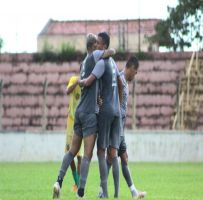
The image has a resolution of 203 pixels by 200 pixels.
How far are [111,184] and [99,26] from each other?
30688mm

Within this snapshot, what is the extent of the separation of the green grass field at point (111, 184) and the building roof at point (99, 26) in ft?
62.5

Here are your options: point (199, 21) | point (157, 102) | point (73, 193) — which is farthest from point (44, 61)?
point (73, 193)

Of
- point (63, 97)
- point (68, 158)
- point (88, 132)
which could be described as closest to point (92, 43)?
point (88, 132)

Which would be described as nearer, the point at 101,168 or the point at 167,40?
the point at 101,168

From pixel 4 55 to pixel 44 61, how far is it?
1659 mm

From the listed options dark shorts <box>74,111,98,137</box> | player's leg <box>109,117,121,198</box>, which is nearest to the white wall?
player's leg <box>109,117,121,198</box>

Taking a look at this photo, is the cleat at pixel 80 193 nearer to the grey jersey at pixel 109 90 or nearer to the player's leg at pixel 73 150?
the player's leg at pixel 73 150

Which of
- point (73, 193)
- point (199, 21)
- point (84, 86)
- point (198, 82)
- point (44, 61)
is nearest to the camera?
point (84, 86)

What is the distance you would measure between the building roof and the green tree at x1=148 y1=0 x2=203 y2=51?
1093 mm

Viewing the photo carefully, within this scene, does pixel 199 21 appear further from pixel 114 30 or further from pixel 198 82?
pixel 198 82

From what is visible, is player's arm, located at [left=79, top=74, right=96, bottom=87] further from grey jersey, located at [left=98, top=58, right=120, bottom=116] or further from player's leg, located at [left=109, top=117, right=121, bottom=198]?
player's leg, located at [left=109, top=117, right=121, bottom=198]

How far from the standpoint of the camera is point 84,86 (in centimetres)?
1345

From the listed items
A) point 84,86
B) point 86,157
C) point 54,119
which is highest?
point 84,86

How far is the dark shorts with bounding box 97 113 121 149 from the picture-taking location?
44.1 feet
